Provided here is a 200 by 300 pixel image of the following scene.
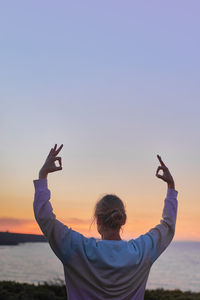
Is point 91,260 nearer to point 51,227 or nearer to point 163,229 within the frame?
point 51,227

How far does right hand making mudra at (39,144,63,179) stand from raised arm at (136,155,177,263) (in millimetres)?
521

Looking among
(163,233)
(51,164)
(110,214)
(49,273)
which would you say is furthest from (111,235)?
(49,273)

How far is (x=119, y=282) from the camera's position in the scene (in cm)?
177

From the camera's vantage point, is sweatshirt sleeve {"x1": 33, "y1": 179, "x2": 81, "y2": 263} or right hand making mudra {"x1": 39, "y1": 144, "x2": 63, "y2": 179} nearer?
sweatshirt sleeve {"x1": 33, "y1": 179, "x2": 81, "y2": 263}

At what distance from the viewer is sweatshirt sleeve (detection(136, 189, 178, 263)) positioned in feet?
6.22

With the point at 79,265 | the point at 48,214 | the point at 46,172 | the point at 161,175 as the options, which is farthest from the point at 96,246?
the point at 161,175

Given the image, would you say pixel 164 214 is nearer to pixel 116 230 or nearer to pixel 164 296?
pixel 116 230

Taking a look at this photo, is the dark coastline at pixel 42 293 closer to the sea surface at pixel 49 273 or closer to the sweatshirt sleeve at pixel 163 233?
the sea surface at pixel 49 273

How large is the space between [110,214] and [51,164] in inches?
13.9

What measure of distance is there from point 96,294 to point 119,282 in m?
0.11

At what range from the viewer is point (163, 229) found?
1.98 metres

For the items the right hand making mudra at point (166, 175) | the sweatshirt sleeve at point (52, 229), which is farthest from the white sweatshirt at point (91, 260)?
the right hand making mudra at point (166, 175)

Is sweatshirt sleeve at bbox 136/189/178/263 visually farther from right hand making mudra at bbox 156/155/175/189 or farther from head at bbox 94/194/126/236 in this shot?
head at bbox 94/194/126/236

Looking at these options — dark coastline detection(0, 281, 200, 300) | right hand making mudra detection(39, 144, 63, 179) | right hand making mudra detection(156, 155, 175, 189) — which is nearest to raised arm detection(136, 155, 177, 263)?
right hand making mudra detection(156, 155, 175, 189)
